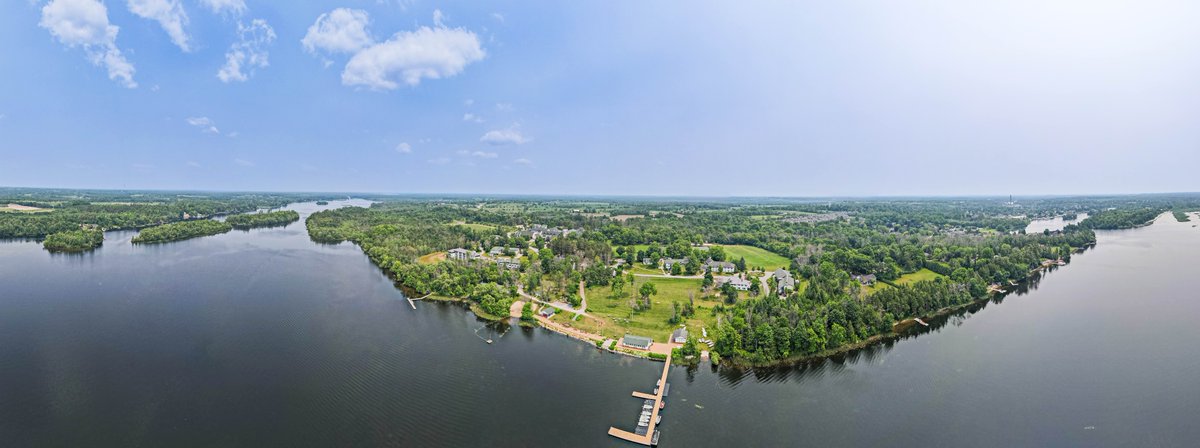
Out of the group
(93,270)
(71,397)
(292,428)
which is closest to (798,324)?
(292,428)

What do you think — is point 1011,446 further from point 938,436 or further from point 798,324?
point 798,324

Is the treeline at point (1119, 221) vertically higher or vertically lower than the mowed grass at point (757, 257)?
higher

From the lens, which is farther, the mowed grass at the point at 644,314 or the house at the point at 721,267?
→ the house at the point at 721,267

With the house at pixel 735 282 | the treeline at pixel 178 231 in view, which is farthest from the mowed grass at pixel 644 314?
the treeline at pixel 178 231

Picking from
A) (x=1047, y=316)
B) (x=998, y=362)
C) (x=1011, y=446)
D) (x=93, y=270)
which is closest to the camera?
(x=1011, y=446)

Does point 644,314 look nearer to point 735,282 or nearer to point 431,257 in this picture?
point 735,282

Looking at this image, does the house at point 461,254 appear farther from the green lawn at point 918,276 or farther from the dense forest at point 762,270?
the green lawn at point 918,276
